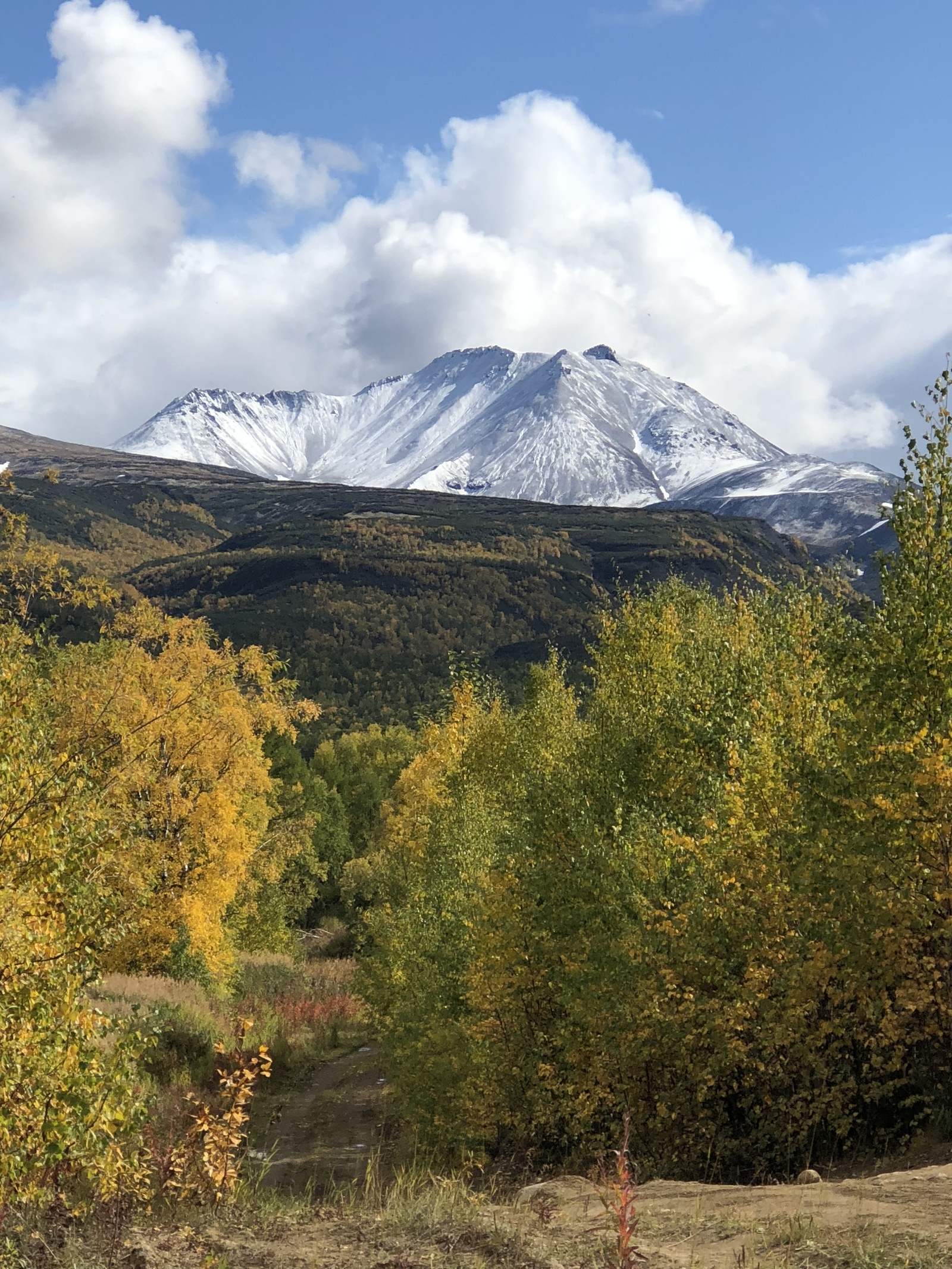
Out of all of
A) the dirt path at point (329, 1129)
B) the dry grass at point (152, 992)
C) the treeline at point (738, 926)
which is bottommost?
the dirt path at point (329, 1129)

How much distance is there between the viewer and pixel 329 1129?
2908 cm

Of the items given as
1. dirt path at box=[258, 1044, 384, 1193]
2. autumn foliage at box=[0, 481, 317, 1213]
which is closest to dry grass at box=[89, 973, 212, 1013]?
autumn foliage at box=[0, 481, 317, 1213]

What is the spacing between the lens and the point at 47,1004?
31.0 ft

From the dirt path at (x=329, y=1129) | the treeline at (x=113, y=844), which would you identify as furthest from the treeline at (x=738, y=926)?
the treeline at (x=113, y=844)

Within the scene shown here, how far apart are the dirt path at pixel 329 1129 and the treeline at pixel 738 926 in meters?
2.84

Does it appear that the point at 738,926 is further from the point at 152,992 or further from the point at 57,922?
the point at 152,992

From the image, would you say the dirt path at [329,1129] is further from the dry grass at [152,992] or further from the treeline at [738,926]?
the dry grass at [152,992]

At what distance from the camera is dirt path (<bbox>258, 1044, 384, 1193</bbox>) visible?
79.3 feet

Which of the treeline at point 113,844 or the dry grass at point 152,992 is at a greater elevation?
the treeline at point 113,844

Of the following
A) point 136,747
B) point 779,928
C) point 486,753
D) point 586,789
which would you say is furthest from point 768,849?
point 486,753

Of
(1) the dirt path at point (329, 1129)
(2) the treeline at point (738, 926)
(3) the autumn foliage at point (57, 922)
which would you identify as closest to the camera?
(3) the autumn foliage at point (57, 922)

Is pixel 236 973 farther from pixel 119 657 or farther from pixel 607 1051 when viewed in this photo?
pixel 607 1051

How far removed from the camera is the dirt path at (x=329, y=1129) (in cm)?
2417

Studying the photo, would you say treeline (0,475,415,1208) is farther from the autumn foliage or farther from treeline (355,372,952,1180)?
treeline (355,372,952,1180)
